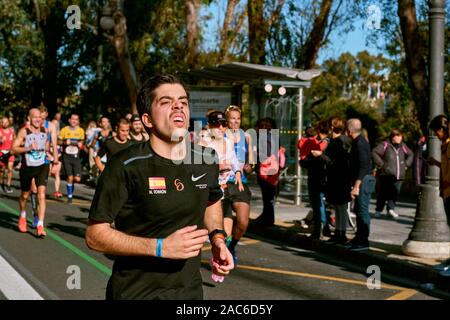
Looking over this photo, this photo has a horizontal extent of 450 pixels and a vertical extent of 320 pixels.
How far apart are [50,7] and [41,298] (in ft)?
85.8

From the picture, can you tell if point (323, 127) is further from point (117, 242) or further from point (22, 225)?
point (117, 242)

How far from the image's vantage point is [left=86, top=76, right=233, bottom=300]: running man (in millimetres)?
3441

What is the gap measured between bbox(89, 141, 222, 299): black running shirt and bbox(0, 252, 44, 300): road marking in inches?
153

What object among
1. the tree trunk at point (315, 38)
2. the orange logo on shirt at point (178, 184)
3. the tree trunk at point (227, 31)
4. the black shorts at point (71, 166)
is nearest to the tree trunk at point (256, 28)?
the tree trunk at point (315, 38)

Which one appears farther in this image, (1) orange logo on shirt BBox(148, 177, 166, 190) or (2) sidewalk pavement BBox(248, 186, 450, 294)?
(2) sidewalk pavement BBox(248, 186, 450, 294)

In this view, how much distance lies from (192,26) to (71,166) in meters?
7.31

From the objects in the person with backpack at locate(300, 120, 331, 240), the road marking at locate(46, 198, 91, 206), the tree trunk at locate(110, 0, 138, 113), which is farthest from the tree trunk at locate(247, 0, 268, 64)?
the person with backpack at locate(300, 120, 331, 240)

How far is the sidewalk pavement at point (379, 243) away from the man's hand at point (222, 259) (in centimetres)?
501

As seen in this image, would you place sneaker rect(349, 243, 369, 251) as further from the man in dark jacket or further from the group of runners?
the group of runners

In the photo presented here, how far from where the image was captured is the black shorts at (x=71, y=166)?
645 inches

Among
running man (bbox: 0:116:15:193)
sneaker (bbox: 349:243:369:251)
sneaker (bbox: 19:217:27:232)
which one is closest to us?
sneaker (bbox: 349:243:369:251)

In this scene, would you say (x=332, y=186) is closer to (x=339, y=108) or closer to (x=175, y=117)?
(x=175, y=117)

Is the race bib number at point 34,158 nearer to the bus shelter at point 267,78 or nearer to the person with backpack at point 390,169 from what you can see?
the bus shelter at point 267,78

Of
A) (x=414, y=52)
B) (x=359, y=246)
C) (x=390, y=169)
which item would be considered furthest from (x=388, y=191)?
(x=359, y=246)
